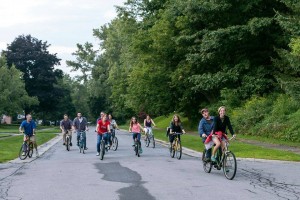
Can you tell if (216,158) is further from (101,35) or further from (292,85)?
(101,35)

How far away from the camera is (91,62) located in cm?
9556

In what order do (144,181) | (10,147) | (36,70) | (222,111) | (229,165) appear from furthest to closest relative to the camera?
(36,70), (10,147), (222,111), (229,165), (144,181)

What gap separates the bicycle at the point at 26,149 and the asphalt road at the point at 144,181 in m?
2.48

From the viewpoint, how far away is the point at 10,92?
63.6 metres

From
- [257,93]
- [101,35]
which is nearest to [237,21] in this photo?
[257,93]

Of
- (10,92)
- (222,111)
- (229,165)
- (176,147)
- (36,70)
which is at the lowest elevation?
(229,165)

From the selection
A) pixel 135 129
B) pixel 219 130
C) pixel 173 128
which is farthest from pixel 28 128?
pixel 219 130

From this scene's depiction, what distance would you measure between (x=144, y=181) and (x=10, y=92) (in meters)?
56.2

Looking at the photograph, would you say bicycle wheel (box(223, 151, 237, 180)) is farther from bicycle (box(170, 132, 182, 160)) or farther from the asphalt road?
bicycle (box(170, 132, 182, 160))

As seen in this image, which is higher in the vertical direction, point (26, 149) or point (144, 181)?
point (26, 149)

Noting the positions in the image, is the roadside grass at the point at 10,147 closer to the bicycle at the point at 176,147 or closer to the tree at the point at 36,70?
the bicycle at the point at 176,147

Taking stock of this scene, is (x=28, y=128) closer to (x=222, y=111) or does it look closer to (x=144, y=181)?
(x=144, y=181)

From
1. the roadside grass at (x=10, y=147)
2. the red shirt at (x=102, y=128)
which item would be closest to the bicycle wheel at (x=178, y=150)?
the red shirt at (x=102, y=128)

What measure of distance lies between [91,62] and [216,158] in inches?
3337
